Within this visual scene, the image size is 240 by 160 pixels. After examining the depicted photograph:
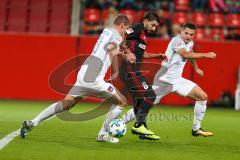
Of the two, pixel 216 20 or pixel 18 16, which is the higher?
pixel 216 20

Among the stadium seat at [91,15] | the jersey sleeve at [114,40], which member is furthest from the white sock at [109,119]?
the stadium seat at [91,15]

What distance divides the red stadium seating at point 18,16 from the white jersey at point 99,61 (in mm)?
12050

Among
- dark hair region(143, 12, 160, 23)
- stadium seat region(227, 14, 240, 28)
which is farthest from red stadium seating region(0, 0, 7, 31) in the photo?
dark hair region(143, 12, 160, 23)

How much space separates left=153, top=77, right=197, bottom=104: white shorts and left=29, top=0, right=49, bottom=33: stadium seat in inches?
407

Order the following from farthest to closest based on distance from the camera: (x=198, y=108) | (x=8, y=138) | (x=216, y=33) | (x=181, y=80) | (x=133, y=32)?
(x=216, y=33) → (x=181, y=80) → (x=198, y=108) → (x=133, y=32) → (x=8, y=138)

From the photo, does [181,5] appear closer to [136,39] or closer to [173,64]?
[173,64]

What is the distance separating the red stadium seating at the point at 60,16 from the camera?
21.0m

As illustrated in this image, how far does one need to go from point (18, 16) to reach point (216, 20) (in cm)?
665

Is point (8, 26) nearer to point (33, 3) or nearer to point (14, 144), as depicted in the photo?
point (33, 3)

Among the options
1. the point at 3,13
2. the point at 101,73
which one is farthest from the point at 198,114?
the point at 3,13

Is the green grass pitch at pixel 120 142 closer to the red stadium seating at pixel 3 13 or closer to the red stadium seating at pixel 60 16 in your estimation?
the red stadium seating at pixel 60 16

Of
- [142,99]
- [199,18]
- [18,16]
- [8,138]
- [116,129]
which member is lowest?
[8,138]

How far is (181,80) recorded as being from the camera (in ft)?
36.4

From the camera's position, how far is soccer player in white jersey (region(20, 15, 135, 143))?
366 inches
